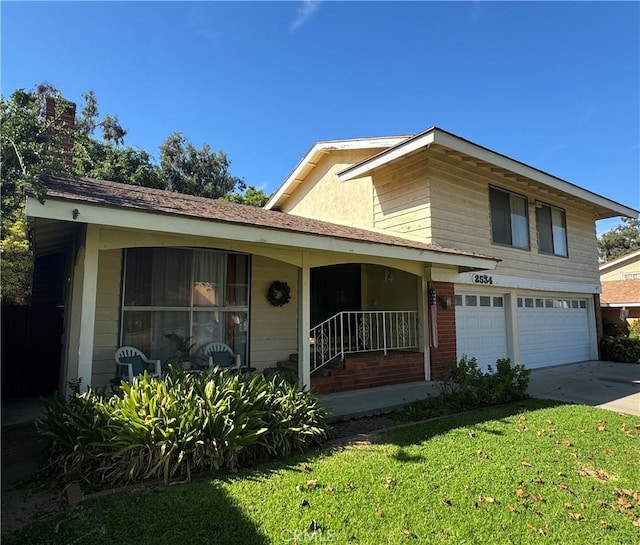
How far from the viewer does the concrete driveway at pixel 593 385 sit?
8.04 m

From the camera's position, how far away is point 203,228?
5.48 m

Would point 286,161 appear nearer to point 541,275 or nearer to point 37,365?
point 541,275

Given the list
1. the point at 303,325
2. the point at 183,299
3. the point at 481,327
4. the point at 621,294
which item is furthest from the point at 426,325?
the point at 621,294

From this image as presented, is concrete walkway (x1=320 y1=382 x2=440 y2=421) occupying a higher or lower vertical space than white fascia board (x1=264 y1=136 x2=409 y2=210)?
lower

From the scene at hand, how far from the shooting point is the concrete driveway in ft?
26.4

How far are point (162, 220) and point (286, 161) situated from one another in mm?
20393

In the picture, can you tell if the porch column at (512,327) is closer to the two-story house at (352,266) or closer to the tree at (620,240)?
the two-story house at (352,266)

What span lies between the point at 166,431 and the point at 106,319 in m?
3.43

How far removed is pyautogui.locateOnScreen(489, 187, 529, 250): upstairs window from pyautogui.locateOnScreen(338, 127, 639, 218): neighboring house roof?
0.81 metres

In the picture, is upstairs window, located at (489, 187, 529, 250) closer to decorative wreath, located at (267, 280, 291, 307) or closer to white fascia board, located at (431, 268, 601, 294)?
white fascia board, located at (431, 268, 601, 294)

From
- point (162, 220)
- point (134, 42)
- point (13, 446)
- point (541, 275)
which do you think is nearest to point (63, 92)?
point (134, 42)

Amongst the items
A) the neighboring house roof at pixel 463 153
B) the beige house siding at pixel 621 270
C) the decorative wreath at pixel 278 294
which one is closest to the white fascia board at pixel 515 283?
the neighboring house roof at pixel 463 153

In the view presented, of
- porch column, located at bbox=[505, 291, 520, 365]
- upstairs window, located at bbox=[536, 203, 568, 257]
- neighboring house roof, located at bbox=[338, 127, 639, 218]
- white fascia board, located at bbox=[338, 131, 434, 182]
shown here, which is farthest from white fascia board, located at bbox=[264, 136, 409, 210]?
porch column, located at bbox=[505, 291, 520, 365]

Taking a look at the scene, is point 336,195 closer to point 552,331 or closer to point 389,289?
point 389,289
